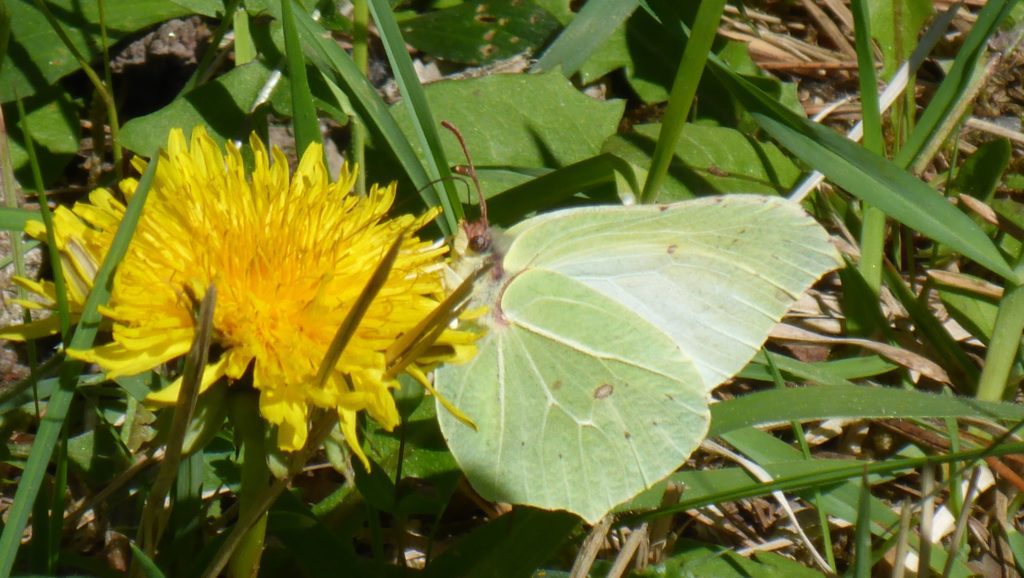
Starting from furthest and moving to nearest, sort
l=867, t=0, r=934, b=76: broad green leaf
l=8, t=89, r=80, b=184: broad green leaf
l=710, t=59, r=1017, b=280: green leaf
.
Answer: l=867, t=0, r=934, b=76: broad green leaf < l=8, t=89, r=80, b=184: broad green leaf < l=710, t=59, r=1017, b=280: green leaf

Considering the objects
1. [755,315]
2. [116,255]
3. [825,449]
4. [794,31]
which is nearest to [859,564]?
[755,315]

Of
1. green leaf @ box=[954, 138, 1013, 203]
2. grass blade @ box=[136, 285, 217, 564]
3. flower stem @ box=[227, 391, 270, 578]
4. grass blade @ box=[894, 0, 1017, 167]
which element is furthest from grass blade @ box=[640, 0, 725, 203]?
grass blade @ box=[136, 285, 217, 564]

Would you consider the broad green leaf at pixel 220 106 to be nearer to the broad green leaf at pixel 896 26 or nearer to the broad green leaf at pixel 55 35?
the broad green leaf at pixel 55 35

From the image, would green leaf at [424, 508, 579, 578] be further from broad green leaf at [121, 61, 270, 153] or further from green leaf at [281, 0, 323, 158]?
broad green leaf at [121, 61, 270, 153]

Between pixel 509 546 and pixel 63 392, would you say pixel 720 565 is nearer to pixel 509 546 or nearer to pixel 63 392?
pixel 509 546

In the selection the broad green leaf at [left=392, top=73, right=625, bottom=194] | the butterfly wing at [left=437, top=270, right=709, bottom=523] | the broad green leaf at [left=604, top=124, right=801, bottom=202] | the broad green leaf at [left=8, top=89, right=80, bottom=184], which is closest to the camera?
the butterfly wing at [left=437, top=270, right=709, bottom=523]

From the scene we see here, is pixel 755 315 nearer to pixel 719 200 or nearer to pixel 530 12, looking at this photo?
pixel 719 200

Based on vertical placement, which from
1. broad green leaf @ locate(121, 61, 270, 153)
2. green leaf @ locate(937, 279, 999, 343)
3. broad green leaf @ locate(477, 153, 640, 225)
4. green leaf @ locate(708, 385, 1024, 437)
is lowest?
green leaf @ locate(937, 279, 999, 343)
